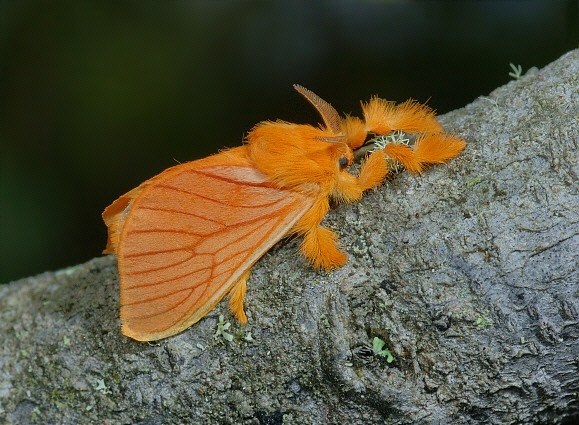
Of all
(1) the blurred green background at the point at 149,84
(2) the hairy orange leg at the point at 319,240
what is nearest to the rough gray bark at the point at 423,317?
(2) the hairy orange leg at the point at 319,240

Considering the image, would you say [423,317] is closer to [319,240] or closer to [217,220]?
[319,240]

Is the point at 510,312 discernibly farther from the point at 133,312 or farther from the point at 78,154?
the point at 78,154

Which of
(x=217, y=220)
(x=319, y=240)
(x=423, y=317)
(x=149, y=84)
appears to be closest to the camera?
(x=423, y=317)

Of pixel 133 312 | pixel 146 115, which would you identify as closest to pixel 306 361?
pixel 133 312

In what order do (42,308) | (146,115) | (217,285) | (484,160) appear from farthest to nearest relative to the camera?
(146,115) → (42,308) → (217,285) → (484,160)

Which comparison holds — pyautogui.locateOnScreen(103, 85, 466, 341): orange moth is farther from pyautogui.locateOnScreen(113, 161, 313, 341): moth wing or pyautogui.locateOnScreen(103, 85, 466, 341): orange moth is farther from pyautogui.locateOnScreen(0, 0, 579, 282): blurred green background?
pyautogui.locateOnScreen(0, 0, 579, 282): blurred green background

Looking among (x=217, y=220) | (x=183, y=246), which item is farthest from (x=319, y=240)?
(x=183, y=246)
